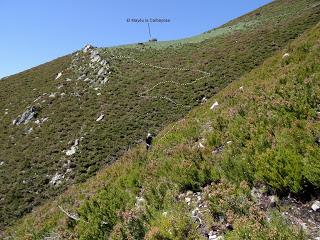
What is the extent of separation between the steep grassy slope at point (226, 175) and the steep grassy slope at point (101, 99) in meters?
12.6

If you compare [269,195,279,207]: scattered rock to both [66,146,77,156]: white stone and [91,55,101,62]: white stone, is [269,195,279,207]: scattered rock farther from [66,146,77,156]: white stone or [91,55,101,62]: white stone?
[91,55,101,62]: white stone

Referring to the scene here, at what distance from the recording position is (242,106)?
13000mm

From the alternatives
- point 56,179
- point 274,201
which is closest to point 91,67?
point 56,179

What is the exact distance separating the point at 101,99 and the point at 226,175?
30.0 m

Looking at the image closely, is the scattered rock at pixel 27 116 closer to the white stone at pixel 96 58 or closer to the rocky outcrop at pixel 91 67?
the rocky outcrop at pixel 91 67

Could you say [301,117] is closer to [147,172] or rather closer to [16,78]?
[147,172]

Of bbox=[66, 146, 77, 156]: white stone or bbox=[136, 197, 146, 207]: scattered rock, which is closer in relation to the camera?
bbox=[136, 197, 146, 207]: scattered rock

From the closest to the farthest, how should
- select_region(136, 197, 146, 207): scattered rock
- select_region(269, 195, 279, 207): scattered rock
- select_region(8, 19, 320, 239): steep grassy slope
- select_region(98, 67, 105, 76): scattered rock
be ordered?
select_region(8, 19, 320, 239): steep grassy slope
select_region(269, 195, 279, 207): scattered rock
select_region(136, 197, 146, 207): scattered rock
select_region(98, 67, 105, 76): scattered rock

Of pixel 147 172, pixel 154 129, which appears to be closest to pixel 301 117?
pixel 147 172

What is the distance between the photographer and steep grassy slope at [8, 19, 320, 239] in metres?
7.37

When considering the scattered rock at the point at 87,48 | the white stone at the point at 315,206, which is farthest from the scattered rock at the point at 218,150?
the scattered rock at the point at 87,48

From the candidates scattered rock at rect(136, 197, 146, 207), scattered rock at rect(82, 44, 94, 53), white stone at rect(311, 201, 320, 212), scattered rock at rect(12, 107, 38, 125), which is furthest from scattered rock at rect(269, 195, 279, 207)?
scattered rock at rect(82, 44, 94, 53)

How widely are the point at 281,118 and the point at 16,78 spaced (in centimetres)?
5102

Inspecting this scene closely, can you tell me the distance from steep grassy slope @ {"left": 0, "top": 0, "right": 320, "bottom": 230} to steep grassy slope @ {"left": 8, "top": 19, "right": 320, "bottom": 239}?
12.6m
